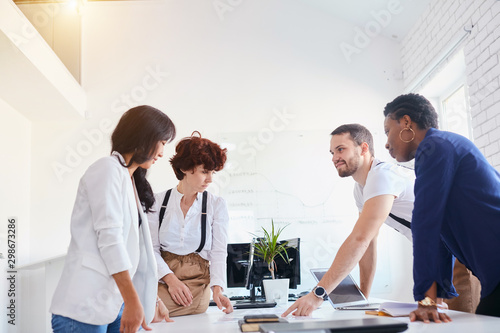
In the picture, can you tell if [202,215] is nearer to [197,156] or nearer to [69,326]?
[197,156]

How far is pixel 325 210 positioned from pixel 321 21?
2028mm

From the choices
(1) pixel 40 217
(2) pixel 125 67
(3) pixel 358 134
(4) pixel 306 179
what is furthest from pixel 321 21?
(1) pixel 40 217

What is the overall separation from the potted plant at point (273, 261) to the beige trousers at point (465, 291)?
0.92 metres

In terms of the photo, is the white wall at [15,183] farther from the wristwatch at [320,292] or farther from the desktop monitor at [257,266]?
the wristwatch at [320,292]

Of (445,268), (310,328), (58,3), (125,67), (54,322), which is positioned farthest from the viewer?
(125,67)

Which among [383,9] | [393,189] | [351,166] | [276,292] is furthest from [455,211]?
[383,9]

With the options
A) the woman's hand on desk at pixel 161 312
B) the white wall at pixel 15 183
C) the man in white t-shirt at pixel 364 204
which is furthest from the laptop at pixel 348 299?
the white wall at pixel 15 183

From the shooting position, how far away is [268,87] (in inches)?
199

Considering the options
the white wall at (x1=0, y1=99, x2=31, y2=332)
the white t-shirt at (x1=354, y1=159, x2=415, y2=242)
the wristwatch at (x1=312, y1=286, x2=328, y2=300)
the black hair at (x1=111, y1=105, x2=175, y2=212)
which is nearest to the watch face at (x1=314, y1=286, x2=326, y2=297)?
the wristwatch at (x1=312, y1=286, x2=328, y2=300)

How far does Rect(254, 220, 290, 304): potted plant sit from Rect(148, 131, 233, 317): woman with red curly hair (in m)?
0.55

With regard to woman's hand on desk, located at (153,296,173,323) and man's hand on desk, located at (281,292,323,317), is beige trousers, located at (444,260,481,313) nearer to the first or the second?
man's hand on desk, located at (281,292,323,317)

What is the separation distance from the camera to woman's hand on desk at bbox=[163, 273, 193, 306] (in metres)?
1.85

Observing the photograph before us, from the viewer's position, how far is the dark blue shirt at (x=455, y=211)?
1.34 meters

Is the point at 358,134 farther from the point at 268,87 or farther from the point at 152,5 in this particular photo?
the point at 152,5
